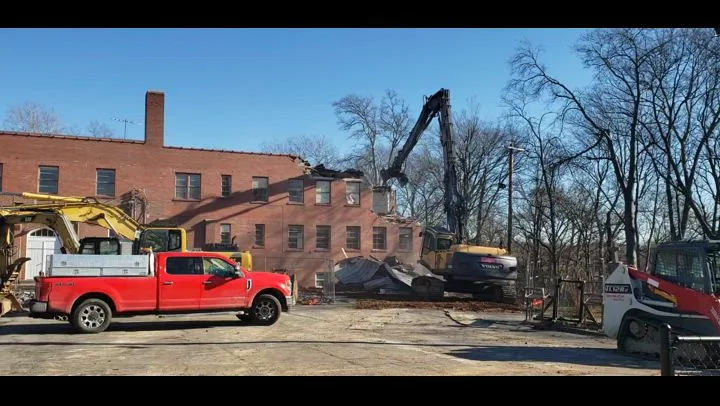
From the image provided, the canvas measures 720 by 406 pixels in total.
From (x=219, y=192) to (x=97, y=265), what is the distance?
2389 centimetres

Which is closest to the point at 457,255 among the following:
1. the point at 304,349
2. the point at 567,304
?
the point at 567,304

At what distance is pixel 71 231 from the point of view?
1859 cm

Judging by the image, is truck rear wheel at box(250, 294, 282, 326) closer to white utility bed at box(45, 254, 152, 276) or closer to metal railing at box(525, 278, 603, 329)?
white utility bed at box(45, 254, 152, 276)

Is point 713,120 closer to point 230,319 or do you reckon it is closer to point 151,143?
point 230,319

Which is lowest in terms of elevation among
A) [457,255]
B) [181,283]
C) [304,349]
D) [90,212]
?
[304,349]

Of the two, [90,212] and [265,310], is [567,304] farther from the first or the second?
[90,212]

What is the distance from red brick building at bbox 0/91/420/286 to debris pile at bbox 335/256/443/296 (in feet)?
11.5

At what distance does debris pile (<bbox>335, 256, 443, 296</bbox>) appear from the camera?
31.0 meters

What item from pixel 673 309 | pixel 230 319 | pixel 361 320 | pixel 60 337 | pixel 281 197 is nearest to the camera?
pixel 673 309

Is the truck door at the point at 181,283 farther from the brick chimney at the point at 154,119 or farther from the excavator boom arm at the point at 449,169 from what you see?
the brick chimney at the point at 154,119
